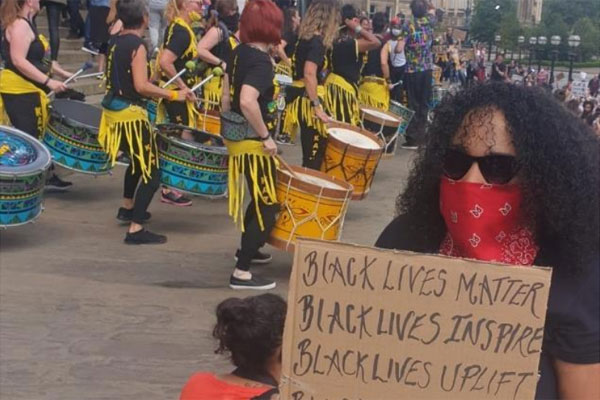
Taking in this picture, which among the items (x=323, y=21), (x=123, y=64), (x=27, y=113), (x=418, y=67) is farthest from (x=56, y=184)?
(x=418, y=67)

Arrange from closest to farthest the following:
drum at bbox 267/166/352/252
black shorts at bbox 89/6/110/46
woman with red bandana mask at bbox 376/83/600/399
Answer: woman with red bandana mask at bbox 376/83/600/399 < drum at bbox 267/166/352/252 < black shorts at bbox 89/6/110/46

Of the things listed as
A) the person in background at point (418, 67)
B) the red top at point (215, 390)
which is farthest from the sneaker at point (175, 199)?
the red top at point (215, 390)

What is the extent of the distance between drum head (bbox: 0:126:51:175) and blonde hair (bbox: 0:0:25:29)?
1.08m

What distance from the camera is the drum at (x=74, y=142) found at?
682cm

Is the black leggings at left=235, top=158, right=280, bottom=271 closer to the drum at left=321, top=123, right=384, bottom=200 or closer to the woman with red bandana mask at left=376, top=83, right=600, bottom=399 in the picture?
the drum at left=321, top=123, right=384, bottom=200

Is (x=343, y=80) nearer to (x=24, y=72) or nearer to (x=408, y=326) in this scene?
(x=24, y=72)

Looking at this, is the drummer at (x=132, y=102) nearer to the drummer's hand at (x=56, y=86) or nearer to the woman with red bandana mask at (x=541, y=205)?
the drummer's hand at (x=56, y=86)

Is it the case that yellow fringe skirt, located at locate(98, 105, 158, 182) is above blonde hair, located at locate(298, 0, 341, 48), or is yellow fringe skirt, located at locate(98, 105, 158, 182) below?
below

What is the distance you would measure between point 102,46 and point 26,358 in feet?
26.7

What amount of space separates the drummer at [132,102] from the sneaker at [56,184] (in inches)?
68.2

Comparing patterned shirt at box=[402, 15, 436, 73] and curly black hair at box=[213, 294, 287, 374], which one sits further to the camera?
patterned shirt at box=[402, 15, 436, 73]

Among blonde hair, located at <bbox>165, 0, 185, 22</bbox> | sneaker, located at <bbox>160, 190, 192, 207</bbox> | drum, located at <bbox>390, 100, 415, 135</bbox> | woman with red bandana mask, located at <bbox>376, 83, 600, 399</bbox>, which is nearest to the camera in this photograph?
woman with red bandana mask, located at <bbox>376, 83, 600, 399</bbox>

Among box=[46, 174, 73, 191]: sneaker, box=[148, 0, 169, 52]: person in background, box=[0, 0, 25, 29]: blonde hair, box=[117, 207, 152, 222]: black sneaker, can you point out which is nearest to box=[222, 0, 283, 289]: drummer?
box=[117, 207, 152, 222]: black sneaker

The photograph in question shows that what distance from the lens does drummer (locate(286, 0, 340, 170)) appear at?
7051mm
